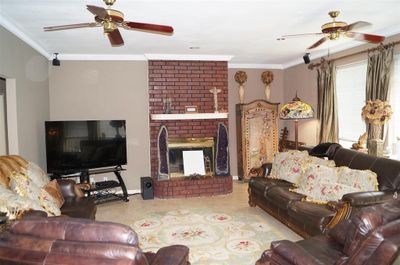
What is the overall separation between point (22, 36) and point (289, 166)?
406 centimetres

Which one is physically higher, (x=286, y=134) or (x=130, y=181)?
(x=286, y=134)

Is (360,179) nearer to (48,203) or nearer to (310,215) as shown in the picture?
(310,215)

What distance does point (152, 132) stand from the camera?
585 centimetres

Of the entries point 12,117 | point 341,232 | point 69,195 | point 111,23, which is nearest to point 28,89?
point 12,117

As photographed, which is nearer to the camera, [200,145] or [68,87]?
[68,87]

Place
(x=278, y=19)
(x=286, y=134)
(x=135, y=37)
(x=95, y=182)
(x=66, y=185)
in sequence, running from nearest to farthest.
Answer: (x=278, y=19) → (x=66, y=185) → (x=135, y=37) → (x=95, y=182) → (x=286, y=134)

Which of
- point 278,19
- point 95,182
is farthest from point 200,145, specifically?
point 278,19

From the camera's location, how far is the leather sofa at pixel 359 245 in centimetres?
169

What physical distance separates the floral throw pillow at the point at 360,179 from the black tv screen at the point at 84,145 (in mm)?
3504

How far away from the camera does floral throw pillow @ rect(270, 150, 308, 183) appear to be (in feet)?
14.7

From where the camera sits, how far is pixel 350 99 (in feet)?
17.3

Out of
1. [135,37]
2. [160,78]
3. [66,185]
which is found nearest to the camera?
[66,185]

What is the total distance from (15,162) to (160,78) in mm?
3062

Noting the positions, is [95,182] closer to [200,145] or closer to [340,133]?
[200,145]
